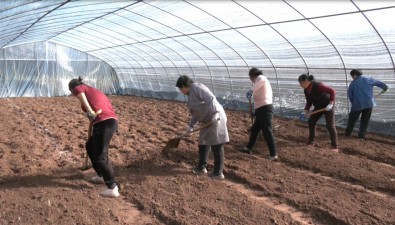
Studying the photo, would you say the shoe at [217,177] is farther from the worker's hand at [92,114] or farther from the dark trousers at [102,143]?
the worker's hand at [92,114]

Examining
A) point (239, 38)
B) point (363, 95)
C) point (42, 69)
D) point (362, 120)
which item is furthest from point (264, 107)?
point (42, 69)

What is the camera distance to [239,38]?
9164 mm

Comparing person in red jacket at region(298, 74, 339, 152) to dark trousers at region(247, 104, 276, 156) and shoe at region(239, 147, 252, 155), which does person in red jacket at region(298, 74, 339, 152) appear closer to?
dark trousers at region(247, 104, 276, 156)

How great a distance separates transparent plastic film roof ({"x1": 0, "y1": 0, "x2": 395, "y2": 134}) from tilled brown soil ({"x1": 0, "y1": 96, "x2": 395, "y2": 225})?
1898mm

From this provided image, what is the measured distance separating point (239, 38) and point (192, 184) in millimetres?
5747

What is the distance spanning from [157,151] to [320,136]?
339cm

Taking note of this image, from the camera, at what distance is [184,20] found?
341 inches

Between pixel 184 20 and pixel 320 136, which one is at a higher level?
pixel 184 20

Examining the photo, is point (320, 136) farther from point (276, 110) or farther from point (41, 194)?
point (41, 194)

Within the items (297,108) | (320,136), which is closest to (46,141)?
(320,136)

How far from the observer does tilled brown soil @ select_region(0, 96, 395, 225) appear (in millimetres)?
3381

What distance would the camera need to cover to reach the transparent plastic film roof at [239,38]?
6617 mm

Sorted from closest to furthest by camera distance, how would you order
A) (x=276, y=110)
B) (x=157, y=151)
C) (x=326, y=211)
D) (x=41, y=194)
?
(x=326, y=211) → (x=41, y=194) → (x=157, y=151) → (x=276, y=110)

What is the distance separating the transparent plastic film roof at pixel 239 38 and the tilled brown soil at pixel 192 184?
1.90 m
